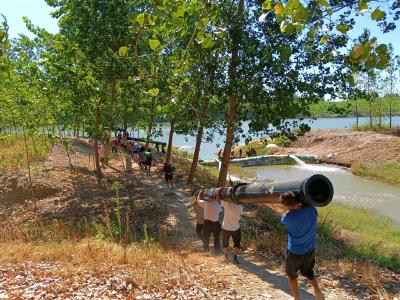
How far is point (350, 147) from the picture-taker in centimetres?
4838

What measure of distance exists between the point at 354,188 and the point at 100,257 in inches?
1047

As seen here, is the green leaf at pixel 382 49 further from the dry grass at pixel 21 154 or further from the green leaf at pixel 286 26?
the dry grass at pixel 21 154

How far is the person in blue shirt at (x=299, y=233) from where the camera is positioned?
6168 millimetres

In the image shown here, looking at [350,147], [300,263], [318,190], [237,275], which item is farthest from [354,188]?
[318,190]

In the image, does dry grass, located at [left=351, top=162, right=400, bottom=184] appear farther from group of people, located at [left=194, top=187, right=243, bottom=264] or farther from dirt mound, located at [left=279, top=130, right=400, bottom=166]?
group of people, located at [left=194, top=187, right=243, bottom=264]

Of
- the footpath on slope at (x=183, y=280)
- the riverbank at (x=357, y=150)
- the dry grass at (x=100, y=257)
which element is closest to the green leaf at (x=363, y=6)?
the footpath on slope at (x=183, y=280)

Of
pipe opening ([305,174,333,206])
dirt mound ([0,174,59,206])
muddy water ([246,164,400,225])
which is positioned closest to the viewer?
pipe opening ([305,174,333,206])

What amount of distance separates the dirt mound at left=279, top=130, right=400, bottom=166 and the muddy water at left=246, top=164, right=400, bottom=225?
3341 millimetres

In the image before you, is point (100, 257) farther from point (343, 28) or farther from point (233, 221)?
point (343, 28)

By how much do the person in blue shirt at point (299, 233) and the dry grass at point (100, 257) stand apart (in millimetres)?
2356

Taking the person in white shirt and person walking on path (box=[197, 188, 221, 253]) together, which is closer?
the person in white shirt

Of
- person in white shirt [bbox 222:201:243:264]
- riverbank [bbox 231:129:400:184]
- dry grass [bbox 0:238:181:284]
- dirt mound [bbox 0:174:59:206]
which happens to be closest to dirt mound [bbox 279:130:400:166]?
riverbank [bbox 231:129:400:184]

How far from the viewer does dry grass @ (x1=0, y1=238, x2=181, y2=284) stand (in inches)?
316

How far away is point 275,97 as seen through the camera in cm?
1278
